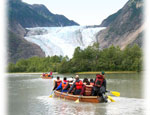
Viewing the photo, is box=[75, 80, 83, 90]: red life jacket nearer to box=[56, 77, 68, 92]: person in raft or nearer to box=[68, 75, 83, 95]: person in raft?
box=[68, 75, 83, 95]: person in raft

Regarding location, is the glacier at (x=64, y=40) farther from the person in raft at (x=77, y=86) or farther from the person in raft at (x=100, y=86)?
the person in raft at (x=100, y=86)

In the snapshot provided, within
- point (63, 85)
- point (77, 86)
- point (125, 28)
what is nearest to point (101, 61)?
point (125, 28)

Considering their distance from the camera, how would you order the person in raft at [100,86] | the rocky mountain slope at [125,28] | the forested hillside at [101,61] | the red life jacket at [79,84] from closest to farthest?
the person in raft at [100,86] < the red life jacket at [79,84] < the forested hillside at [101,61] < the rocky mountain slope at [125,28]

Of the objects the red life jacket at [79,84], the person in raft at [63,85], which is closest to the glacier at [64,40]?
the person in raft at [63,85]

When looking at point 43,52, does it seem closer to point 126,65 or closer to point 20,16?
point 126,65

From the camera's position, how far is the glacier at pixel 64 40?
114 m

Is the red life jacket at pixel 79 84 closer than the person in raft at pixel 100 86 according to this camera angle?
No

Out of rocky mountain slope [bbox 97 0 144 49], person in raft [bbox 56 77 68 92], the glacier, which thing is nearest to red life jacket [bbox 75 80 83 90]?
person in raft [bbox 56 77 68 92]

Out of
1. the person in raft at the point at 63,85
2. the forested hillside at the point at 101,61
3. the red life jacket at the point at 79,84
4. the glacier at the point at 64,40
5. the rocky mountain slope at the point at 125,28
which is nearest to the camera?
the red life jacket at the point at 79,84

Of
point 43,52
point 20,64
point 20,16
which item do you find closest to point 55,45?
point 43,52

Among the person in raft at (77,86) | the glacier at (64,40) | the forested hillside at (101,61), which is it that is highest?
the glacier at (64,40)

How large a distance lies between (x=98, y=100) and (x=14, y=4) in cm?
17207

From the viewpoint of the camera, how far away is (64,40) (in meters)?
120

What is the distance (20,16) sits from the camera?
18638 cm
